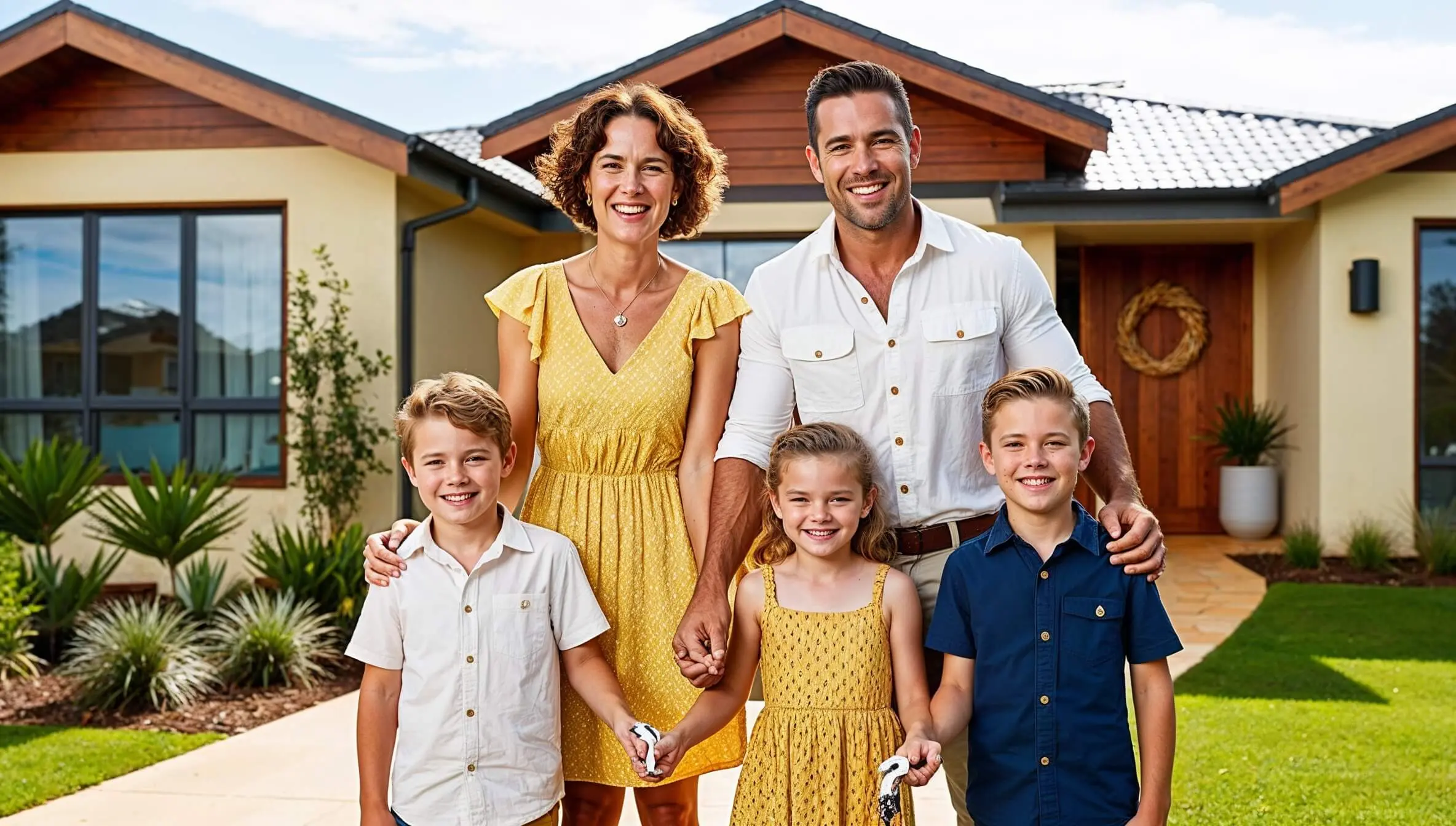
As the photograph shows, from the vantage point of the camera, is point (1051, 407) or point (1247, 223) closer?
point (1051, 407)

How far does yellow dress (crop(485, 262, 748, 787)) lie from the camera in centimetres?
277

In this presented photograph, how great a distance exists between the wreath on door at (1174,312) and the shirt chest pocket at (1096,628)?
396 inches

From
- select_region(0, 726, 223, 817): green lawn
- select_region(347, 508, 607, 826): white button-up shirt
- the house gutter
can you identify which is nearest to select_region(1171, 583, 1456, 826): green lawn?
select_region(347, 508, 607, 826): white button-up shirt

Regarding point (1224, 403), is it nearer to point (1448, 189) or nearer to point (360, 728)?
point (1448, 189)

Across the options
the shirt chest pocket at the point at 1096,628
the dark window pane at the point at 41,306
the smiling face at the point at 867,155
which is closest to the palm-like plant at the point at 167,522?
the dark window pane at the point at 41,306

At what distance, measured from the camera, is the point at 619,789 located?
9.52 feet

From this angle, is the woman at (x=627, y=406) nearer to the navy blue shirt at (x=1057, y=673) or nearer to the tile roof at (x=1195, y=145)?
the navy blue shirt at (x=1057, y=673)

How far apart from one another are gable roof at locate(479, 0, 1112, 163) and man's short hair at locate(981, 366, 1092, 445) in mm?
7102

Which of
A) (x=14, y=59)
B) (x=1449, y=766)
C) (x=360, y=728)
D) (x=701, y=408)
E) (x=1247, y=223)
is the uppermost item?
(x=14, y=59)

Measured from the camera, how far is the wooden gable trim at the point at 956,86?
9.23 meters

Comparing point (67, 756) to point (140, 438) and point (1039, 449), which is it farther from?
point (140, 438)

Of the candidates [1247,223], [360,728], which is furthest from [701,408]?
[1247,223]

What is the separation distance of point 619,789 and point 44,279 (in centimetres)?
804

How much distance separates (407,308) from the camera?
8.89 m
